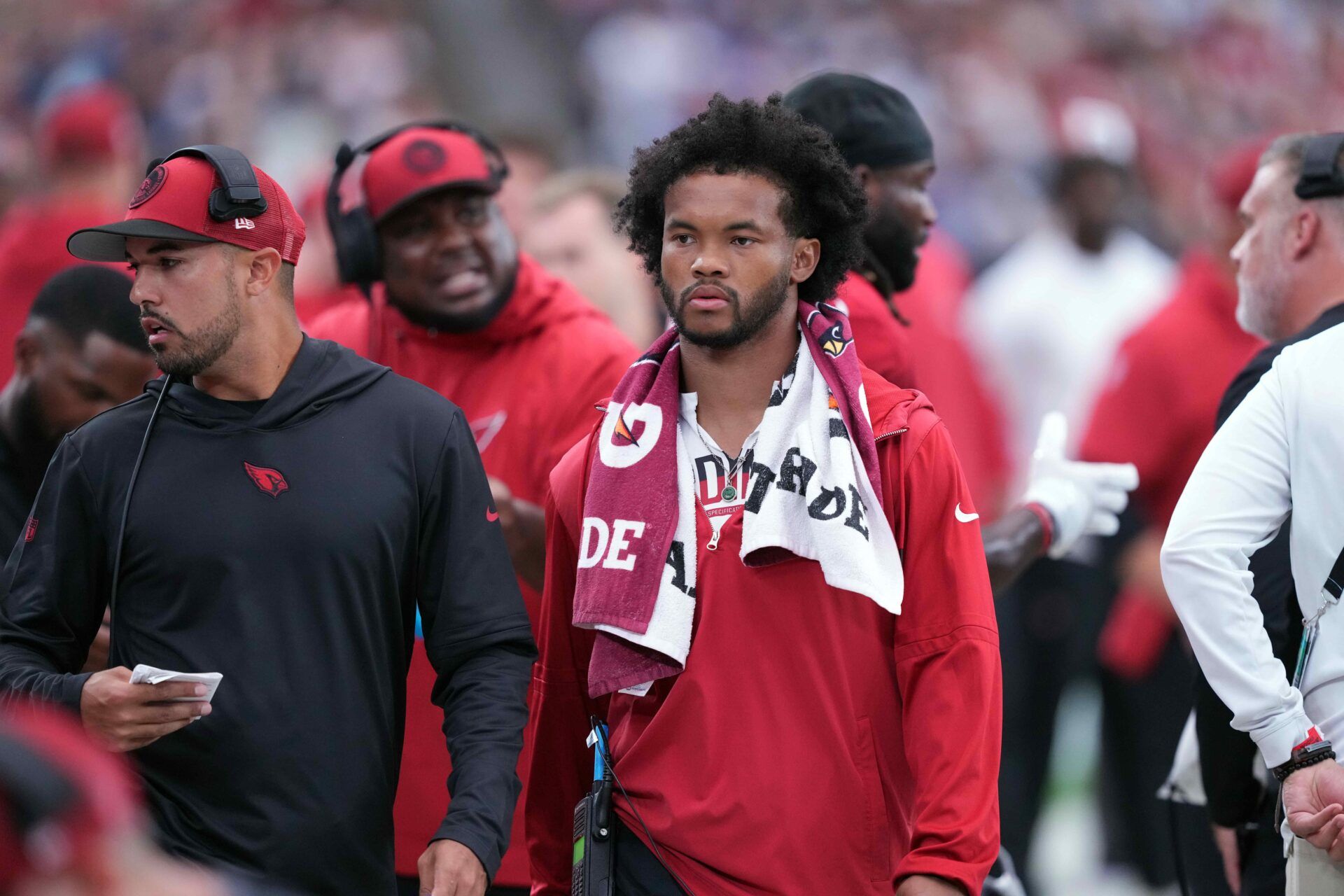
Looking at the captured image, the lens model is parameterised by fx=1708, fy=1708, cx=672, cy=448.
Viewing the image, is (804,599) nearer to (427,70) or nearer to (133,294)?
(133,294)

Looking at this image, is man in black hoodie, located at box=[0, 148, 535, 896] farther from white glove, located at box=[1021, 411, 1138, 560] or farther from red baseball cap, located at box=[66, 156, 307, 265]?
white glove, located at box=[1021, 411, 1138, 560]

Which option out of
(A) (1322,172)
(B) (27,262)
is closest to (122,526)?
(A) (1322,172)

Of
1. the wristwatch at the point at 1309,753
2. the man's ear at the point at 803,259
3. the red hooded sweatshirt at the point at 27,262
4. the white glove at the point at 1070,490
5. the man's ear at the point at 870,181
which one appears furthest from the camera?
the red hooded sweatshirt at the point at 27,262

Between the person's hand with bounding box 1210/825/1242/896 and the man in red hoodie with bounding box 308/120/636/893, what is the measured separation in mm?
1706

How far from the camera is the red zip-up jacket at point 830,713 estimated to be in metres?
3.14

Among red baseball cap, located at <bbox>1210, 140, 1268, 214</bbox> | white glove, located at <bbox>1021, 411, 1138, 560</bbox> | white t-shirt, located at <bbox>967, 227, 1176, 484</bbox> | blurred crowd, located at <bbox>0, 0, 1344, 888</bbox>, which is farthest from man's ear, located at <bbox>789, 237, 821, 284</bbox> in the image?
blurred crowd, located at <bbox>0, 0, 1344, 888</bbox>

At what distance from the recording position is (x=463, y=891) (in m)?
3.11

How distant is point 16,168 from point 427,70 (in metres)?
4.36

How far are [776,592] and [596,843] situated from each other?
0.60 m

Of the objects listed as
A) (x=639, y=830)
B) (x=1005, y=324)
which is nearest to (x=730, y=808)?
(x=639, y=830)

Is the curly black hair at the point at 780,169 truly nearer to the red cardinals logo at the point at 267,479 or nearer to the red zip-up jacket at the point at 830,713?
the red zip-up jacket at the point at 830,713

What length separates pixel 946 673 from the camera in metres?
3.14

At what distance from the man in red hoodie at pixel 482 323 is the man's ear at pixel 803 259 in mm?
1020

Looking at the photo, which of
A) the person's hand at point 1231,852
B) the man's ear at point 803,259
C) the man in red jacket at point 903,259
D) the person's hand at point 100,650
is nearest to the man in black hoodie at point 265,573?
the person's hand at point 100,650
